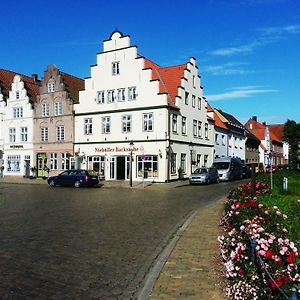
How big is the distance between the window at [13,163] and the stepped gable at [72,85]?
1037 centimetres

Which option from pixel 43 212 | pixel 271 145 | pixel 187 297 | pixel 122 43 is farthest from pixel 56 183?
pixel 271 145

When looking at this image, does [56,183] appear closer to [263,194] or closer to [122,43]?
[122,43]

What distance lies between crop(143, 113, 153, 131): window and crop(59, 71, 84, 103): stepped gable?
396 inches

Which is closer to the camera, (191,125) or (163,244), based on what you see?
(163,244)

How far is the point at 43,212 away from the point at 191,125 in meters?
29.1

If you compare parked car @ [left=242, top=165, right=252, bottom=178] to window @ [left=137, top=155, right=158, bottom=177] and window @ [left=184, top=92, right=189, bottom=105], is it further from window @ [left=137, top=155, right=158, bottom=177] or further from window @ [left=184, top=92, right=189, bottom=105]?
window @ [left=137, top=155, right=158, bottom=177]

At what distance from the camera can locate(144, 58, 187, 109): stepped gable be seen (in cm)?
4000

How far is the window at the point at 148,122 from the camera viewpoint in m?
38.8

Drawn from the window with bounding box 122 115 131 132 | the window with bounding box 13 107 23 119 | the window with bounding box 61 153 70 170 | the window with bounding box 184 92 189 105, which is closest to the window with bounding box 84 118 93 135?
the window with bounding box 61 153 70 170

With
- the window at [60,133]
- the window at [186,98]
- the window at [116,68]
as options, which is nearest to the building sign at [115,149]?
the window at [60,133]

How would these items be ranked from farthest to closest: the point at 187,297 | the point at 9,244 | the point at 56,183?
the point at 56,183, the point at 9,244, the point at 187,297

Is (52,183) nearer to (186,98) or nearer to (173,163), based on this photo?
(173,163)

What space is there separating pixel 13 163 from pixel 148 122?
20059 mm

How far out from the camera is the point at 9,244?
9797 mm
